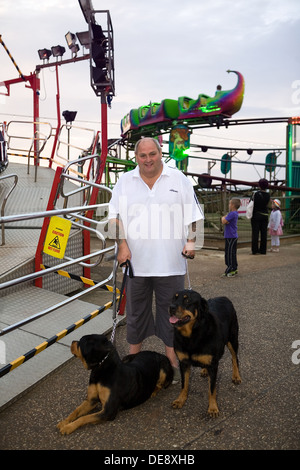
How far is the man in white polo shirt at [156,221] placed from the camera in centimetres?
296

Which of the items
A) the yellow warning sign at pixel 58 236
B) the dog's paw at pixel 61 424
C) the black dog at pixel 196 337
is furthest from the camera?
the yellow warning sign at pixel 58 236

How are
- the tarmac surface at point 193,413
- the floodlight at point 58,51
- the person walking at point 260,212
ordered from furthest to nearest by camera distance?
the floodlight at point 58,51, the person walking at point 260,212, the tarmac surface at point 193,413

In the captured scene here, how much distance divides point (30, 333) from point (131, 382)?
1.48 m

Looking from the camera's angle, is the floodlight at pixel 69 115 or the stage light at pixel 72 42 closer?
the floodlight at pixel 69 115

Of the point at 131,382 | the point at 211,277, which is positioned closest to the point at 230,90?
the point at 211,277

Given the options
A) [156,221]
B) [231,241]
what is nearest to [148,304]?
[156,221]

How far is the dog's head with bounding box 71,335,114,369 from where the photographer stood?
2.44 m

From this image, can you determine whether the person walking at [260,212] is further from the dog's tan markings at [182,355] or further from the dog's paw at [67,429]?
the dog's paw at [67,429]

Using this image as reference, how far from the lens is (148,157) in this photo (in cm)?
Result: 287

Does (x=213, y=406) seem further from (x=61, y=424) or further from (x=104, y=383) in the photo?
(x=61, y=424)

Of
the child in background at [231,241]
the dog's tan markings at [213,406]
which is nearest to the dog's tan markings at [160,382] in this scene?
the dog's tan markings at [213,406]

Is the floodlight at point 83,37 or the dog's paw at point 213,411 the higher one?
the floodlight at point 83,37

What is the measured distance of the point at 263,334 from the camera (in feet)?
13.8

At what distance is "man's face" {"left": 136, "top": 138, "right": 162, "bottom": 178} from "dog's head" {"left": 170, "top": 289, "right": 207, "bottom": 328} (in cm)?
99
